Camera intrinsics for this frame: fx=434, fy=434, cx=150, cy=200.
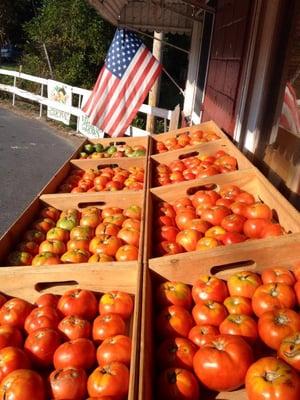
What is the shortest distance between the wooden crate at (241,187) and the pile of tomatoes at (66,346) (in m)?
0.36

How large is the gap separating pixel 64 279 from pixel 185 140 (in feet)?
10.6

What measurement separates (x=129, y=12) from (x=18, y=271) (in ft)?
32.0

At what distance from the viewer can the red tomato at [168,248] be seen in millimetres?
2584

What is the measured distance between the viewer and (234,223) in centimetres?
275

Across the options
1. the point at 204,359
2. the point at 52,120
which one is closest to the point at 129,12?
the point at 52,120

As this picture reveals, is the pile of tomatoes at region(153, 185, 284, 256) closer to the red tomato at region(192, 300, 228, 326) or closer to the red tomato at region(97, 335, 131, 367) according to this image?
the red tomato at region(192, 300, 228, 326)

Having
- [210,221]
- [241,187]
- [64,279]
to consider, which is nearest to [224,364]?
[64,279]

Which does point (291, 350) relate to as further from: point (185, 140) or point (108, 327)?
point (185, 140)

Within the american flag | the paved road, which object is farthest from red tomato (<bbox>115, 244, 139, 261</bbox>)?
the american flag

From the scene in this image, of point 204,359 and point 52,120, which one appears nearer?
point 204,359

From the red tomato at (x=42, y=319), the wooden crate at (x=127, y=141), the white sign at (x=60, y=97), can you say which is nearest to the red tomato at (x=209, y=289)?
the red tomato at (x=42, y=319)

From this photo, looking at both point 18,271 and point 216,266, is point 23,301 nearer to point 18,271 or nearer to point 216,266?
point 18,271

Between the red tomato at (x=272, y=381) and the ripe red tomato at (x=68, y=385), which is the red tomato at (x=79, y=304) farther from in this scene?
the red tomato at (x=272, y=381)

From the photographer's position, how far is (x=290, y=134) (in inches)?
149
